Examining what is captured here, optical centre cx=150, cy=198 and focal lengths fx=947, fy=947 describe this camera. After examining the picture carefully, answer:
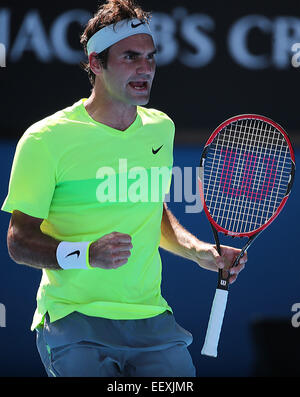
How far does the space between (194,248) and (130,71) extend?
26.0 inches

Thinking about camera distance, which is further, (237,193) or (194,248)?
(237,193)

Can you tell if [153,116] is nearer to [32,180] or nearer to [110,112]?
[110,112]

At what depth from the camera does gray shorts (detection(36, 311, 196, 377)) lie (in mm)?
2996

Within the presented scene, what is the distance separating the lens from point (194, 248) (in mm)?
3357

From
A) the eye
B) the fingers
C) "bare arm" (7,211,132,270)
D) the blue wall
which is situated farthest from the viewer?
the blue wall

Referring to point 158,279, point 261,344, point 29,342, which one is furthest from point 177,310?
point 158,279

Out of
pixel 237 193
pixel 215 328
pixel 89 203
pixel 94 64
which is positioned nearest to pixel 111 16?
pixel 94 64

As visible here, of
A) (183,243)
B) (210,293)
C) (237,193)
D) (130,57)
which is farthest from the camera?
(210,293)

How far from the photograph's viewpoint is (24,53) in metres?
4.85

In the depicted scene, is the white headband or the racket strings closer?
the white headband

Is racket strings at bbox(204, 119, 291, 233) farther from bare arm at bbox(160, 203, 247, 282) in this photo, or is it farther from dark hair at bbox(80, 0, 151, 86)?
dark hair at bbox(80, 0, 151, 86)

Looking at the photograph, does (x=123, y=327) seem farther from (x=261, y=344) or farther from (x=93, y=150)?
(x=261, y=344)

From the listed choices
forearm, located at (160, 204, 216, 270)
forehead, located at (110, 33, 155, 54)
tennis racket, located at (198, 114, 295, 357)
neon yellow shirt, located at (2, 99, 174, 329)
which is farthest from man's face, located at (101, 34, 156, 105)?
forearm, located at (160, 204, 216, 270)

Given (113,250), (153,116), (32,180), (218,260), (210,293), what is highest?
(153,116)
